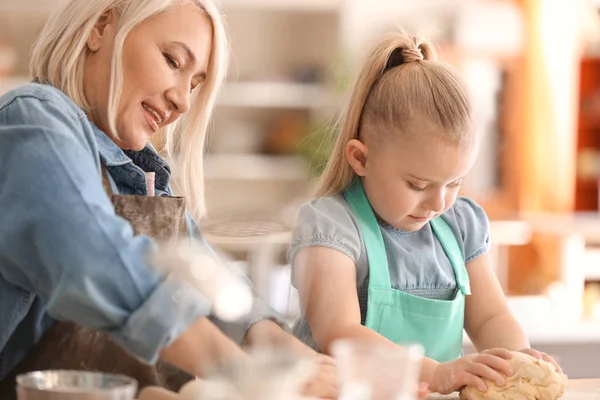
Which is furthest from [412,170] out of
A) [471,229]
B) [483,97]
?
[483,97]

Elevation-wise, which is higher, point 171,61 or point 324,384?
point 171,61

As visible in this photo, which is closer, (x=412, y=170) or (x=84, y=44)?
(x=84, y=44)

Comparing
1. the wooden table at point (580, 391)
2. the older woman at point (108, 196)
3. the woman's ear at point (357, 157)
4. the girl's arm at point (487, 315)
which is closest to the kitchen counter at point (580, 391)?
the wooden table at point (580, 391)

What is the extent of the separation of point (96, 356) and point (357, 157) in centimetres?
53

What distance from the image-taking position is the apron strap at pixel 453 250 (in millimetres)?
1396

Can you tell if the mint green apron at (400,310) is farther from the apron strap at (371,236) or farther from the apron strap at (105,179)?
the apron strap at (105,179)

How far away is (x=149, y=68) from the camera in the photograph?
109cm

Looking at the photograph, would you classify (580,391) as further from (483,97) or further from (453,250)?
(483,97)

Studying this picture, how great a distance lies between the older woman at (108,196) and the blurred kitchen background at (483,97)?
3.66 m

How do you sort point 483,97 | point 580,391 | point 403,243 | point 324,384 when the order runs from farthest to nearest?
1. point 483,97
2. point 403,243
3. point 580,391
4. point 324,384

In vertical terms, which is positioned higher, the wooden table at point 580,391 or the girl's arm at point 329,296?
the girl's arm at point 329,296

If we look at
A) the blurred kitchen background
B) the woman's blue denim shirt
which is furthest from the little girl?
the blurred kitchen background

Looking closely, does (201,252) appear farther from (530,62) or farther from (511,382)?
(530,62)

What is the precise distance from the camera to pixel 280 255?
0.86 m
